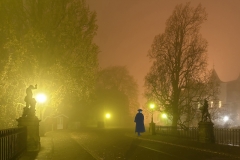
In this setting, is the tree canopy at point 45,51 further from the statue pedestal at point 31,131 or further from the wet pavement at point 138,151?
the statue pedestal at point 31,131

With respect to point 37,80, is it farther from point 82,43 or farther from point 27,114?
point 27,114

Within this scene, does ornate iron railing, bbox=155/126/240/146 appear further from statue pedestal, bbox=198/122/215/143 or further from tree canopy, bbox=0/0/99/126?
tree canopy, bbox=0/0/99/126

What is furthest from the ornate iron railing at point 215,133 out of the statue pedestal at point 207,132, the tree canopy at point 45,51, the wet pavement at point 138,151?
the tree canopy at point 45,51

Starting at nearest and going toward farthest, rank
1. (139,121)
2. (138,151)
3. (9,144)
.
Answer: (9,144), (138,151), (139,121)

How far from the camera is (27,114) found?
18.7 m

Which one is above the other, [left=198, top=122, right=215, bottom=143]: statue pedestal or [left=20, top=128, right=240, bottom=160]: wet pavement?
[left=198, top=122, right=215, bottom=143]: statue pedestal

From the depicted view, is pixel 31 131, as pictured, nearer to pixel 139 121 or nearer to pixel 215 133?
pixel 215 133

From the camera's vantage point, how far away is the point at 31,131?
60.6 ft

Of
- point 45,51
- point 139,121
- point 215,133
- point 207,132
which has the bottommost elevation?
point 215,133

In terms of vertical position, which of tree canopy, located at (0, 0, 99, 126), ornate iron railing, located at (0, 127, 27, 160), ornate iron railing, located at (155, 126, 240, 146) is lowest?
ornate iron railing, located at (155, 126, 240, 146)

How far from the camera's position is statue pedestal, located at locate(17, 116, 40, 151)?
18188mm

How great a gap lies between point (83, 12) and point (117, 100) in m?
48.5

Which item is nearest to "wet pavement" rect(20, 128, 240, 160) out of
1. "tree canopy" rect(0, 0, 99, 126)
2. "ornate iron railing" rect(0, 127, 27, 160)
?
"ornate iron railing" rect(0, 127, 27, 160)

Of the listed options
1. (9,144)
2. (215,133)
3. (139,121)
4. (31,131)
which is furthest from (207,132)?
(9,144)
